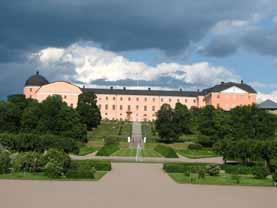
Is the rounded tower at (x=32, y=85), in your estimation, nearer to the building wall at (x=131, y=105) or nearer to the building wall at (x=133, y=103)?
the building wall at (x=133, y=103)

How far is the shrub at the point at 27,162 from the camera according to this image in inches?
1178

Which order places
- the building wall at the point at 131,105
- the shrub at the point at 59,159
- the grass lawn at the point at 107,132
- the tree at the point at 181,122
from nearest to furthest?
1. the shrub at the point at 59,159
2. the tree at the point at 181,122
3. the grass lawn at the point at 107,132
4. the building wall at the point at 131,105

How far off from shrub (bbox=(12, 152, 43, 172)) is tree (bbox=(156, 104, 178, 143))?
43999mm

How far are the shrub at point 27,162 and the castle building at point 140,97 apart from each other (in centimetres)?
8723

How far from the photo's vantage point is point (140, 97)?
129875 mm

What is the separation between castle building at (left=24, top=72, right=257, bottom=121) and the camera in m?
118

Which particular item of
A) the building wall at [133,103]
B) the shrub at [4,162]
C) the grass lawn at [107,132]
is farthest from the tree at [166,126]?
the building wall at [133,103]

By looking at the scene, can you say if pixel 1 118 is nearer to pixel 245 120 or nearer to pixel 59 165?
pixel 245 120

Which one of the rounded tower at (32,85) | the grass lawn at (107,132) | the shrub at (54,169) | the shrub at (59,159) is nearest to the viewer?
the shrub at (54,169)

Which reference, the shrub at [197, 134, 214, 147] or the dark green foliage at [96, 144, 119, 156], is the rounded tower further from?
the dark green foliage at [96, 144, 119, 156]

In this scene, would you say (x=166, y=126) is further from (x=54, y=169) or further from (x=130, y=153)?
(x=54, y=169)

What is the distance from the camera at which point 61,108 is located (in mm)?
66188

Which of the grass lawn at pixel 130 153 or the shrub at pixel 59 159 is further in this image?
the grass lawn at pixel 130 153

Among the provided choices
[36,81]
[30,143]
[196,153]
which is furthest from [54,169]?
[36,81]
